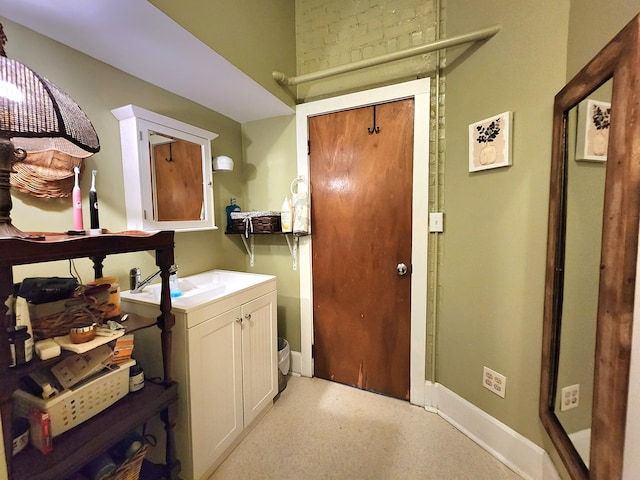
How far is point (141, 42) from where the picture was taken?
119 centimetres

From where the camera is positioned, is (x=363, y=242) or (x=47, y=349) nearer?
(x=47, y=349)

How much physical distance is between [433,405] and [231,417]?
131 cm

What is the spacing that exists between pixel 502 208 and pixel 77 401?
1983 mm

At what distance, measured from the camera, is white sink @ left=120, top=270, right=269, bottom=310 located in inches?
51.1

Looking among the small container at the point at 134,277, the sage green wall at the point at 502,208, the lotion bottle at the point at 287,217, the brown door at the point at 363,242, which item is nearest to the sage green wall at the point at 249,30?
the brown door at the point at 363,242

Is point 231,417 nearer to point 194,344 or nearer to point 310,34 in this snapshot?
point 194,344

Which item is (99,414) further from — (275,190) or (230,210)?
(275,190)

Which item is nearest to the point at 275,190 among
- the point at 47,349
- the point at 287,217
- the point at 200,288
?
the point at 287,217

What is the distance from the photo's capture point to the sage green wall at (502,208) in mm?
1205

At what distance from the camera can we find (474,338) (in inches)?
60.2

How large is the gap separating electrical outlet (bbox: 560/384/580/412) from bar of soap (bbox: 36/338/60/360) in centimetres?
185

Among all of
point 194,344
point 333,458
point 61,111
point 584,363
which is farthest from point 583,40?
point 333,458

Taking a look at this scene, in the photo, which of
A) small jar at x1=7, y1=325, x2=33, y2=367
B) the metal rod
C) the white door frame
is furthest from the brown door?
small jar at x1=7, y1=325, x2=33, y2=367

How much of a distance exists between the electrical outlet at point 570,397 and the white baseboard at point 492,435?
341mm
